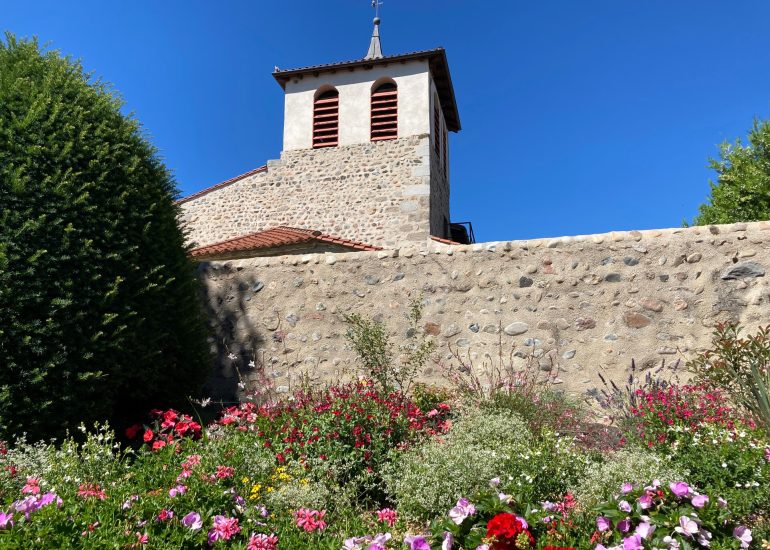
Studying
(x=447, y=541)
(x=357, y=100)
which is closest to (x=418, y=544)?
(x=447, y=541)

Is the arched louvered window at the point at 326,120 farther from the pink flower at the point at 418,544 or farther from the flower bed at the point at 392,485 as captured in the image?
the pink flower at the point at 418,544

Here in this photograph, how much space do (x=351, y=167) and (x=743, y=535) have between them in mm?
13403

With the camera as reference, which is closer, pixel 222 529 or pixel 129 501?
pixel 222 529

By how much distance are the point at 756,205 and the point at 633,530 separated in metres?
14.5

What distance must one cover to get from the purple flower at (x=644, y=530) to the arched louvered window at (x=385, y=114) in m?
13.4

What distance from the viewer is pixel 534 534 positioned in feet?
8.87

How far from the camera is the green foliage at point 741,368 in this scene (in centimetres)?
411

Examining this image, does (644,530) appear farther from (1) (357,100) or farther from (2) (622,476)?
(1) (357,100)

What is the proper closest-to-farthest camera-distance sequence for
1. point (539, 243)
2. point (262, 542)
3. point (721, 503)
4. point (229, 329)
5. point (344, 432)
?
1. point (262, 542)
2. point (721, 503)
3. point (344, 432)
4. point (539, 243)
5. point (229, 329)

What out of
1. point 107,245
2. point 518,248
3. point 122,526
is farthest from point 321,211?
point 122,526

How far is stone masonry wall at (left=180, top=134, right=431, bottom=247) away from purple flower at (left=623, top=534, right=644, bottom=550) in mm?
11592

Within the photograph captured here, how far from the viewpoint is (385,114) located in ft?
50.5

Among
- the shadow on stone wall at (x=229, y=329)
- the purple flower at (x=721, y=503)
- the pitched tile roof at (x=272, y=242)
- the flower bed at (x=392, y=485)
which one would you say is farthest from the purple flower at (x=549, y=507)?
the pitched tile roof at (x=272, y=242)

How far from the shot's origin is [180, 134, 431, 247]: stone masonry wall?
1415 centimetres
